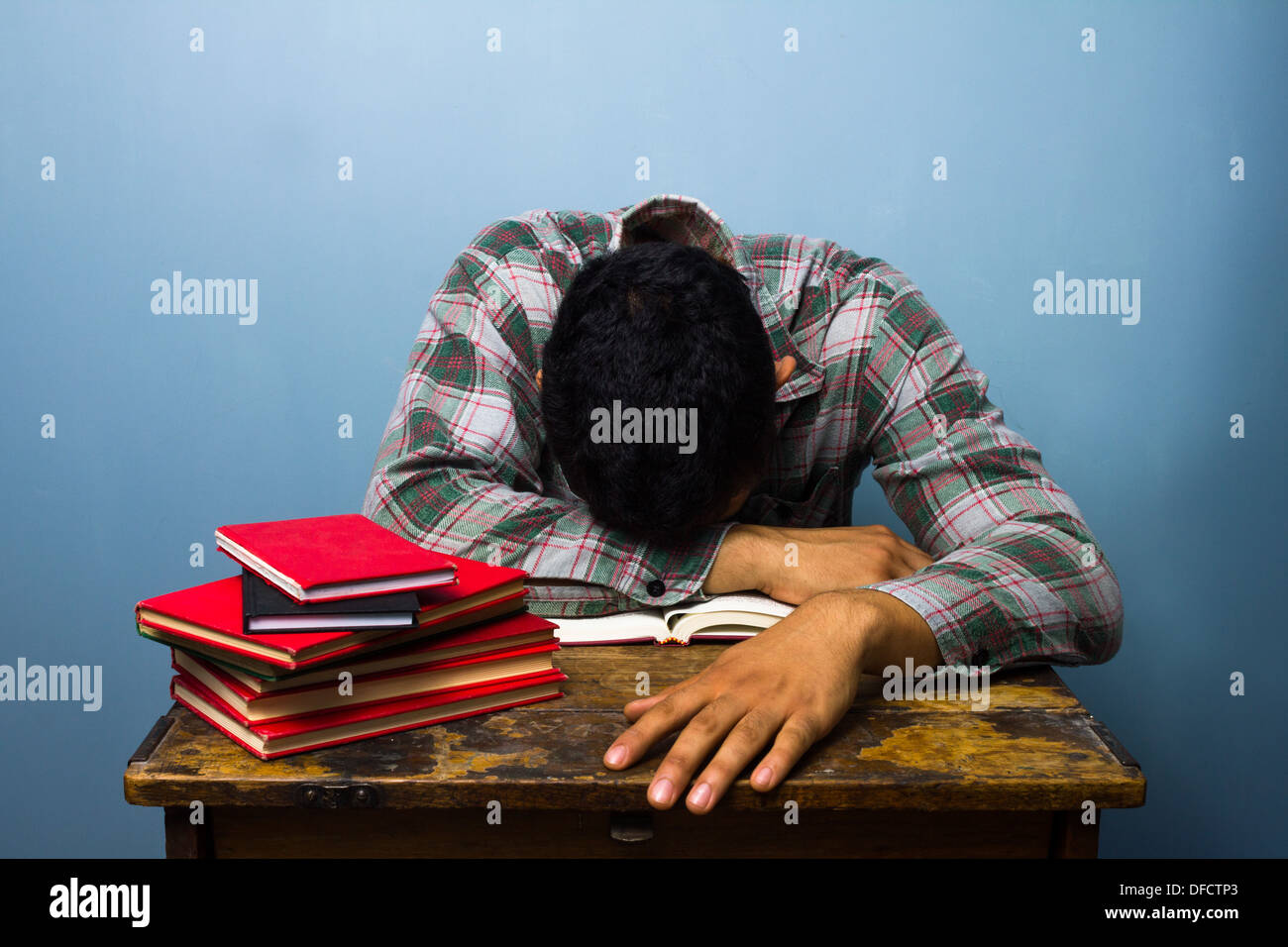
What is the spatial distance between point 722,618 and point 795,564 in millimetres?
111

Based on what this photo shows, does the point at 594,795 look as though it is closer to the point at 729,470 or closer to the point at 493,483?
the point at 729,470

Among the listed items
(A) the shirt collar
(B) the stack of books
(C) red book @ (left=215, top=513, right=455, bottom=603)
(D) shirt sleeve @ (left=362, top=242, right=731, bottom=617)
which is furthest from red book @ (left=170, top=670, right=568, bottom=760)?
(A) the shirt collar

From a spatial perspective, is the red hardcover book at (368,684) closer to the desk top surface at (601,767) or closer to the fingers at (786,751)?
the desk top surface at (601,767)

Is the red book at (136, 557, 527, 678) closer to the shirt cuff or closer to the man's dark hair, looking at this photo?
the man's dark hair

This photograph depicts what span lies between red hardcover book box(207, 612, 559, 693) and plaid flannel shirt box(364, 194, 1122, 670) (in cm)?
22

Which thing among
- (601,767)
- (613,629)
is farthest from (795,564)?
(601,767)

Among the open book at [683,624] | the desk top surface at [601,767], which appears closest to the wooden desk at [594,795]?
the desk top surface at [601,767]

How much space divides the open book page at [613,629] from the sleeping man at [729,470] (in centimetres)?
2

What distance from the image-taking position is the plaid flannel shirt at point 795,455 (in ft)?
3.63

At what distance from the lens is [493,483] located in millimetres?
1285

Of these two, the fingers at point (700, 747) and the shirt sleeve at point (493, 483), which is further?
the shirt sleeve at point (493, 483)

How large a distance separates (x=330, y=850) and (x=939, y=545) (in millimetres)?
836

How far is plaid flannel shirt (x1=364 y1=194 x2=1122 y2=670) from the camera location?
3.63 ft

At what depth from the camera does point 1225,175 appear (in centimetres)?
199
